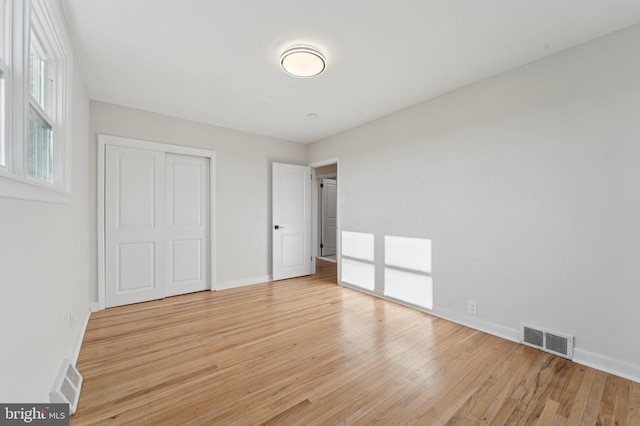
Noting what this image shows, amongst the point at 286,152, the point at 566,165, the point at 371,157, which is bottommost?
the point at 566,165

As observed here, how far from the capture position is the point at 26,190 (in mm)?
1177

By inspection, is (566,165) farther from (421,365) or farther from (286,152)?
(286,152)

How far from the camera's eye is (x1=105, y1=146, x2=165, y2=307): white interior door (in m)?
3.34

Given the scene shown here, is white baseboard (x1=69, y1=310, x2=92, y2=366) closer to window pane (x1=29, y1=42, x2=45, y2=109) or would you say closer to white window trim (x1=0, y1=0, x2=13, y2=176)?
white window trim (x1=0, y1=0, x2=13, y2=176)

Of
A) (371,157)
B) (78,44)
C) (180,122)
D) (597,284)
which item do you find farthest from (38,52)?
(597,284)

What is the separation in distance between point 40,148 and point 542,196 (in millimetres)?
→ 3732

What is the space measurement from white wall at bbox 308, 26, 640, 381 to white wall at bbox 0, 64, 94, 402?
10.8 ft

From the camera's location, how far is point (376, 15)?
186cm

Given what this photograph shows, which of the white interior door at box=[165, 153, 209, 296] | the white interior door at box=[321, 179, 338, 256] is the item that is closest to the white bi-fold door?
the white interior door at box=[165, 153, 209, 296]

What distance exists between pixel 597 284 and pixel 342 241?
296 cm

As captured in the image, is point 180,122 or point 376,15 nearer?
point 376,15

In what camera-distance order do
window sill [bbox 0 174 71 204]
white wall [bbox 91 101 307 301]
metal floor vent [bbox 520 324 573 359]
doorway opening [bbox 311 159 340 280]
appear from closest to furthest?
window sill [bbox 0 174 71 204] → metal floor vent [bbox 520 324 573 359] → white wall [bbox 91 101 307 301] → doorway opening [bbox 311 159 340 280]

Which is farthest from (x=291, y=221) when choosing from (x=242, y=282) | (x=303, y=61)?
(x=303, y=61)
